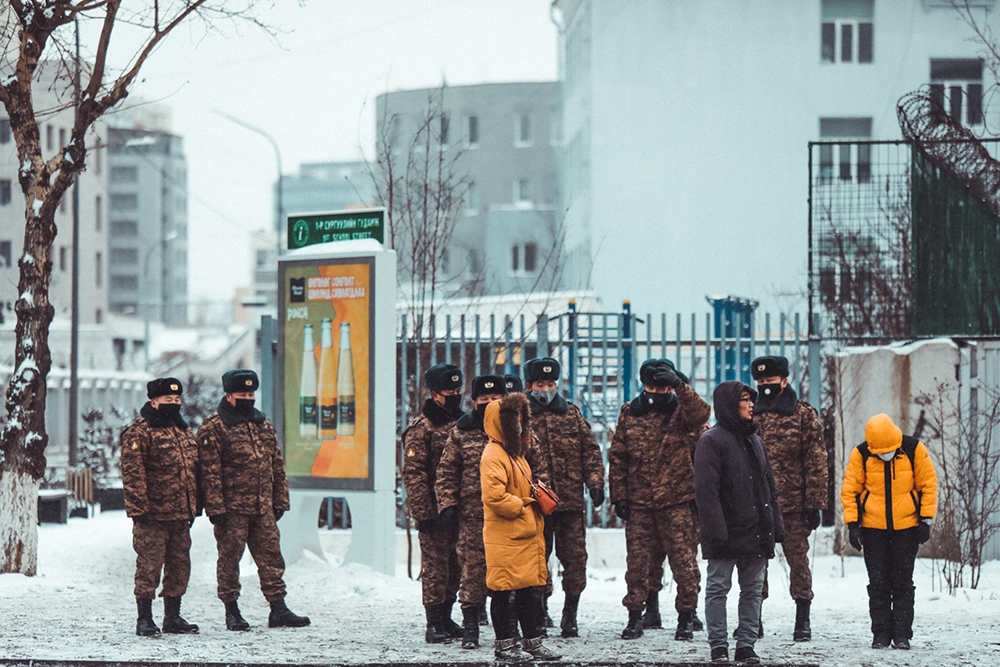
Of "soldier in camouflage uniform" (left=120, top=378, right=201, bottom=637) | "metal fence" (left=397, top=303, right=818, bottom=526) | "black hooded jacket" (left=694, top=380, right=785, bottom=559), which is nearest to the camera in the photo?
"black hooded jacket" (left=694, top=380, right=785, bottom=559)

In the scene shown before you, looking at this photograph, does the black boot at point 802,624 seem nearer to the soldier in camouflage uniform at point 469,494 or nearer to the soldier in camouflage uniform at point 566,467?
the soldier in camouflage uniform at point 566,467

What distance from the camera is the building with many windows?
3859cm

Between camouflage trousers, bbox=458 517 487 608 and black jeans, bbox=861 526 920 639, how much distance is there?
259cm

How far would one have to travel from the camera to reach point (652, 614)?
9.83 metres

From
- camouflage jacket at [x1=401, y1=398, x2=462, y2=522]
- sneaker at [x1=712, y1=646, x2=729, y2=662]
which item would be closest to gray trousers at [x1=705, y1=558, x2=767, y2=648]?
sneaker at [x1=712, y1=646, x2=729, y2=662]

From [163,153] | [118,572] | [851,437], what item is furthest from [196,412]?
[163,153]

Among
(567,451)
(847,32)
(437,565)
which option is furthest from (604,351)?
(847,32)

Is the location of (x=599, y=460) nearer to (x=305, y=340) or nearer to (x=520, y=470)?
(x=520, y=470)

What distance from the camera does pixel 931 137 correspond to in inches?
532

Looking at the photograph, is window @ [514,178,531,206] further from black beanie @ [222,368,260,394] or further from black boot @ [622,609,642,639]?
black boot @ [622,609,642,639]

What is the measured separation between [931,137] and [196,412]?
20376 millimetres

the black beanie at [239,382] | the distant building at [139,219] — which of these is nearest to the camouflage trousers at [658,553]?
the black beanie at [239,382]

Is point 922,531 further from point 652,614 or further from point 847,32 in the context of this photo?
point 847,32

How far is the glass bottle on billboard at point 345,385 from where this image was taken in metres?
12.5
